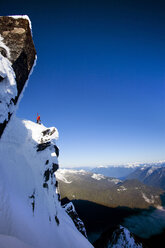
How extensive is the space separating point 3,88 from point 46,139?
18.6 meters

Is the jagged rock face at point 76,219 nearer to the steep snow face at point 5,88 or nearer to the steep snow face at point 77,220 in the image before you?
the steep snow face at point 77,220

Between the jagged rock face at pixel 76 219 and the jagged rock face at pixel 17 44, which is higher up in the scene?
the jagged rock face at pixel 17 44

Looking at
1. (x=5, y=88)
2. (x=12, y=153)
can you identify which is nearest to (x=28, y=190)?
(x=12, y=153)

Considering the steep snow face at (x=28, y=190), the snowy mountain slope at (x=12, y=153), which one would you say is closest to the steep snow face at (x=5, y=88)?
the snowy mountain slope at (x=12, y=153)

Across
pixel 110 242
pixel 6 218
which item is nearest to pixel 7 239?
pixel 6 218

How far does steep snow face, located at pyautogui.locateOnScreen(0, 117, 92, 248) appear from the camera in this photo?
354 inches

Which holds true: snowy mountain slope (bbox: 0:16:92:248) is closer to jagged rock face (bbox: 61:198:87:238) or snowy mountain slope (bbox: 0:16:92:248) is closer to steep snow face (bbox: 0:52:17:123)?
steep snow face (bbox: 0:52:17:123)

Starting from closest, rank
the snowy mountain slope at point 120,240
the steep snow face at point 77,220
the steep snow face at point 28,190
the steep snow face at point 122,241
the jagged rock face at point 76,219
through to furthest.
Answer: the steep snow face at point 28,190 → the steep snow face at point 77,220 → the jagged rock face at point 76,219 → the steep snow face at point 122,241 → the snowy mountain slope at point 120,240

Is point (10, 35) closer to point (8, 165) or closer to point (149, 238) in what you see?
point (8, 165)

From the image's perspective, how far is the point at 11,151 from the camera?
612 inches

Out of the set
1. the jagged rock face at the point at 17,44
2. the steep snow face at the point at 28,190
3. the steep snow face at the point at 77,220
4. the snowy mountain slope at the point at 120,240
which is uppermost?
the jagged rock face at the point at 17,44

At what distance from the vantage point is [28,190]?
16.1 metres

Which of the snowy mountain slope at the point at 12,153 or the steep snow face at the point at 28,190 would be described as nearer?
the snowy mountain slope at the point at 12,153

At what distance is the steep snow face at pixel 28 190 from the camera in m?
8.99
